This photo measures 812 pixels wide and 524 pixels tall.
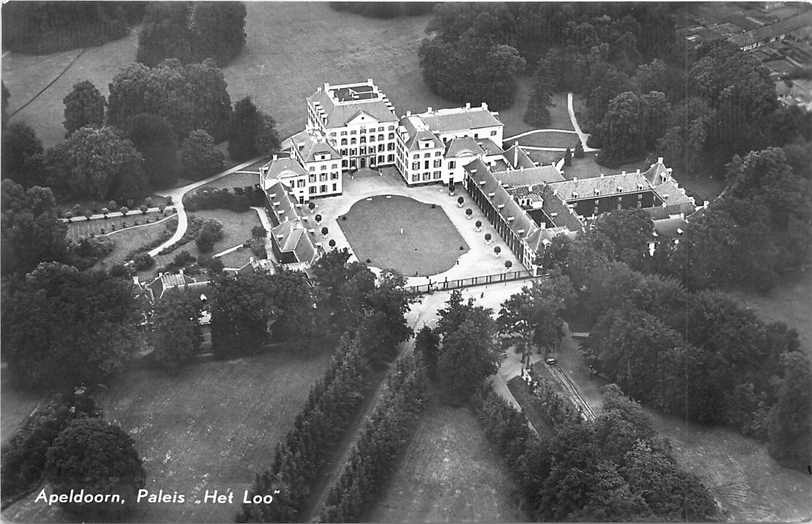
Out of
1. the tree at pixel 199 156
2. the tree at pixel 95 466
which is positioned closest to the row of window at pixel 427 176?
the tree at pixel 199 156

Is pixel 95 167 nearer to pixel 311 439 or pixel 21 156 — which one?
pixel 21 156

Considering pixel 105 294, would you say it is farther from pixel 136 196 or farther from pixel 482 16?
pixel 482 16

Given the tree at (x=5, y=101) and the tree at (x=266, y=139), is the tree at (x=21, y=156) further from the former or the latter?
the tree at (x=266, y=139)

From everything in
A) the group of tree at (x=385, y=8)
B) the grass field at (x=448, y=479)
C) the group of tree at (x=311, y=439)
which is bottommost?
the grass field at (x=448, y=479)

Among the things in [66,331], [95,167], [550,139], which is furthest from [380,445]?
[550,139]

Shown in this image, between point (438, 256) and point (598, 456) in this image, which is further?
point (438, 256)

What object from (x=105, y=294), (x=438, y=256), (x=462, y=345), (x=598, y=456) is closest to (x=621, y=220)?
(x=438, y=256)

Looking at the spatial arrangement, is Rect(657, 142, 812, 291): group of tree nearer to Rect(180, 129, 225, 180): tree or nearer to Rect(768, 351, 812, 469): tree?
Rect(768, 351, 812, 469): tree
